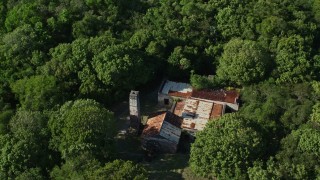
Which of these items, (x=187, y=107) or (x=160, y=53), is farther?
(x=160, y=53)

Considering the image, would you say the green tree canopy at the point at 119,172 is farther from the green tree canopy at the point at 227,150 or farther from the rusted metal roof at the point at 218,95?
the rusted metal roof at the point at 218,95

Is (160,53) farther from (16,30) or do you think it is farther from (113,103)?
(16,30)

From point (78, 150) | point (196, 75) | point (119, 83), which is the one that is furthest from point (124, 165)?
point (196, 75)

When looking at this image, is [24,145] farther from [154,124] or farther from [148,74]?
[148,74]

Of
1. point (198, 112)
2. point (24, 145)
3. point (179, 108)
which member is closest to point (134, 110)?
point (179, 108)

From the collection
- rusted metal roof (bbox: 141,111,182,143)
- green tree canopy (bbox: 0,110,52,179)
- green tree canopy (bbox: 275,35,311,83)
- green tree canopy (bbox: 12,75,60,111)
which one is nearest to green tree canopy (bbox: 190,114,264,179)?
rusted metal roof (bbox: 141,111,182,143)

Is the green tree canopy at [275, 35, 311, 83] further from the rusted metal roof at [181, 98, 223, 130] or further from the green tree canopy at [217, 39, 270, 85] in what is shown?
the rusted metal roof at [181, 98, 223, 130]

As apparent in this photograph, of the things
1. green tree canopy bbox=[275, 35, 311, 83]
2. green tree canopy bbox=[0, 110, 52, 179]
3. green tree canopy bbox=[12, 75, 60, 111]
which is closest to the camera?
green tree canopy bbox=[0, 110, 52, 179]
